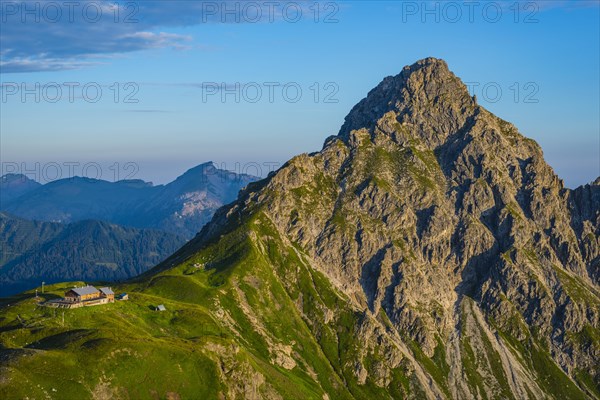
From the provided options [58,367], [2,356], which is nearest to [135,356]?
[58,367]

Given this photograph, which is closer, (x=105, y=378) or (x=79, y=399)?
(x=79, y=399)

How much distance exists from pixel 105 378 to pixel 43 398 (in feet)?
64.5

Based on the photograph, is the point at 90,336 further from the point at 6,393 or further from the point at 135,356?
the point at 6,393

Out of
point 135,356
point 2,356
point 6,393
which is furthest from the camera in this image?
point 135,356

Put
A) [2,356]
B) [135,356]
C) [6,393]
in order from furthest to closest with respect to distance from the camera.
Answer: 1. [135,356]
2. [2,356]
3. [6,393]

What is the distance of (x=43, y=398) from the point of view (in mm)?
166250

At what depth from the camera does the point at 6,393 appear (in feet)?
531

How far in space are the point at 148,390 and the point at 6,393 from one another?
128ft

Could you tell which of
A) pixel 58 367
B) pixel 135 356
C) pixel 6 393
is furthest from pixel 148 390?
pixel 6 393

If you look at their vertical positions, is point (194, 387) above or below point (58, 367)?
below

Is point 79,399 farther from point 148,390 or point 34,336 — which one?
point 34,336

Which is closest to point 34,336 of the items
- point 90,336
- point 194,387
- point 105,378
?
point 90,336

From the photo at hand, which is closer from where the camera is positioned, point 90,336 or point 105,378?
point 105,378

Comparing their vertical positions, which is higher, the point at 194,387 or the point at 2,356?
the point at 2,356
